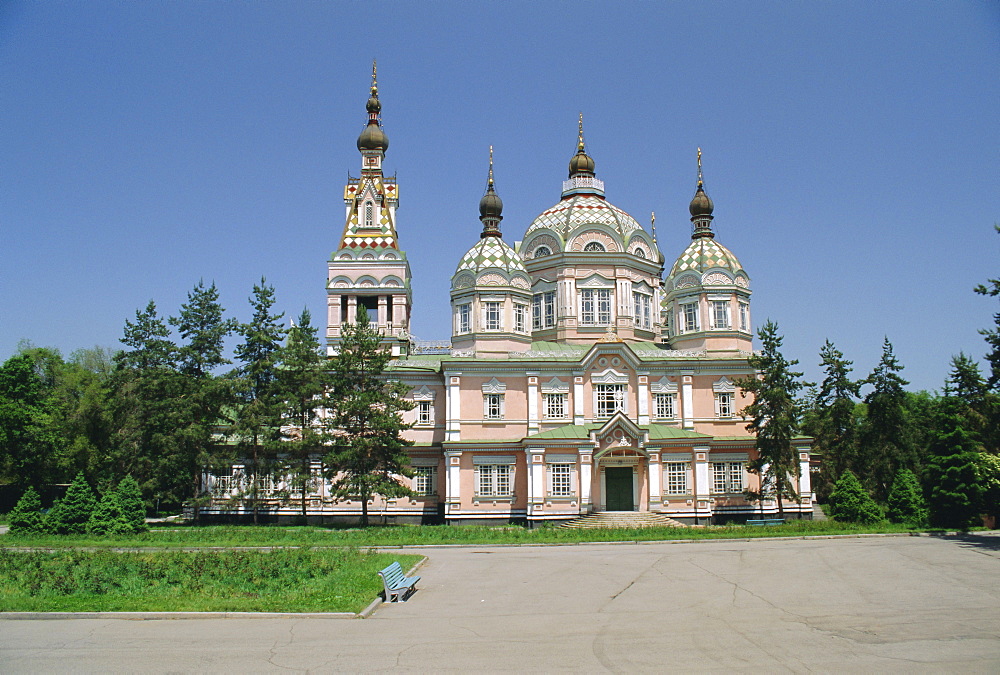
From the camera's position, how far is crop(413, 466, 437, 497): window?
3797cm

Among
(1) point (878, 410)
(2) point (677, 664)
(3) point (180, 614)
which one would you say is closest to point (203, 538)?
(3) point (180, 614)

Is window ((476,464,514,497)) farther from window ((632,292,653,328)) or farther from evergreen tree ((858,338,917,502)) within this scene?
evergreen tree ((858,338,917,502))

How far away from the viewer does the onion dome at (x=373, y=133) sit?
158 ft

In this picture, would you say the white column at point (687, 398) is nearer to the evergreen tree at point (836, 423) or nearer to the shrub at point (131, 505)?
the evergreen tree at point (836, 423)

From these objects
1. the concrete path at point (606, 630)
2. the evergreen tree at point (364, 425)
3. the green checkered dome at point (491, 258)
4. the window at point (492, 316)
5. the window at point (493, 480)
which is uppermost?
the green checkered dome at point (491, 258)

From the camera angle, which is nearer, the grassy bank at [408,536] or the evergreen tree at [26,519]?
the grassy bank at [408,536]

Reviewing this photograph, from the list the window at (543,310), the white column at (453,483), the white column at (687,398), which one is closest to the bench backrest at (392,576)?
the white column at (453,483)

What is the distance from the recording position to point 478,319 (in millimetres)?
38500

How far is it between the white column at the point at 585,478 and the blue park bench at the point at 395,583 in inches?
769

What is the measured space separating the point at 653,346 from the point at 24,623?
32.6m

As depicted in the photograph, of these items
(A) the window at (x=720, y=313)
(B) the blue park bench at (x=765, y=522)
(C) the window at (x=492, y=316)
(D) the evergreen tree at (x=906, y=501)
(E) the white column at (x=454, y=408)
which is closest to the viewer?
(D) the evergreen tree at (x=906, y=501)

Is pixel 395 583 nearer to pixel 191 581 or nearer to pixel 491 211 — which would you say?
pixel 191 581

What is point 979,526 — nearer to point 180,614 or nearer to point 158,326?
point 180,614

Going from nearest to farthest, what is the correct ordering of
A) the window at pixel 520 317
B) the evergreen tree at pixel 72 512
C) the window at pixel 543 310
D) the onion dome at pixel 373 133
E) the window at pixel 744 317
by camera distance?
the evergreen tree at pixel 72 512 → the window at pixel 520 317 → the window at pixel 744 317 → the window at pixel 543 310 → the onion dome at pixel 373 133
